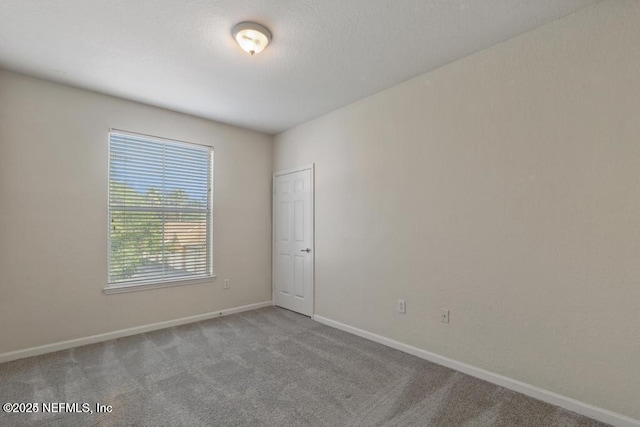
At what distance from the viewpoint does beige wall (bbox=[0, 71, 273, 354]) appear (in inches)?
111

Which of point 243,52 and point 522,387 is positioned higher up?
point 243,52

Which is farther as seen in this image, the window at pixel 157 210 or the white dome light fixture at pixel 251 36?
the window at pixel 157 210

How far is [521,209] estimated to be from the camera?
228 cm

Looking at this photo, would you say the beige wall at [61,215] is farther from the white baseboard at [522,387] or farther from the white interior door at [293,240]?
the white baseboard at [522,387]

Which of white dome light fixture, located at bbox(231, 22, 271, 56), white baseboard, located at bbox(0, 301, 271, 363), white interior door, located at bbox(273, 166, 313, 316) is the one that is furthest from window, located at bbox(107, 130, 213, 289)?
white dome light fixture, located at bbox(231, 22, 271, 56)

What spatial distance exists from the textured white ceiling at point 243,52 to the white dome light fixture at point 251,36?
0.04 meters

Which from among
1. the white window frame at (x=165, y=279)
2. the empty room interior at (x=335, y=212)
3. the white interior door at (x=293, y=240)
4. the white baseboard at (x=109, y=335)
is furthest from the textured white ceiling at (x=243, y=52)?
the white baseboard at (x=109, y=335)

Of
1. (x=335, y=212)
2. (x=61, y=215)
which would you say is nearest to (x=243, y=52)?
(x=335, y=212)

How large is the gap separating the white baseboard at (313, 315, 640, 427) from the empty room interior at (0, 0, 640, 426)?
0.02 m

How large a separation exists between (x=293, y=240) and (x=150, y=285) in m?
1.86

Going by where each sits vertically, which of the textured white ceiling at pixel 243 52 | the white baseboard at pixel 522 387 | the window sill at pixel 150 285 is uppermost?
the textured white ceiling at pixel 243 52

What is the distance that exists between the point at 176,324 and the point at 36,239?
5.56 feet

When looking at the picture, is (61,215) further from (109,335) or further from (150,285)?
(109,335)

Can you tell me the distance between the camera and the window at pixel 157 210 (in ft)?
11.2
